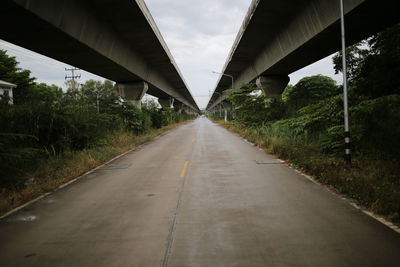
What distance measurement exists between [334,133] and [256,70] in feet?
44.7

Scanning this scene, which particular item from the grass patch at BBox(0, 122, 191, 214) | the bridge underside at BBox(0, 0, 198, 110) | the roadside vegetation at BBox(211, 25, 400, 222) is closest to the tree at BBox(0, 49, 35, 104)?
the bridge underside at BBox(0, 0, 198, 110)

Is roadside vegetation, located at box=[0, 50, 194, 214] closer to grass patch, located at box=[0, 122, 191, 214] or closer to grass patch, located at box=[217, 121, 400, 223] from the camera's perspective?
grass patch, located at box=[0, 122, 191, 214]

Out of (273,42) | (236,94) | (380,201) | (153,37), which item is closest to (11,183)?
(380,201)

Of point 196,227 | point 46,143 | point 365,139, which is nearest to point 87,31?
point 46,143

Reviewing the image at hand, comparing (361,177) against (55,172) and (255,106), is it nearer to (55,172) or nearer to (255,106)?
(55,172)

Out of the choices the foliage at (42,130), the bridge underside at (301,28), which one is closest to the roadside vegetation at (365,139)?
the bridge underside at (301,28)

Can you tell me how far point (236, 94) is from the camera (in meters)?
21.5

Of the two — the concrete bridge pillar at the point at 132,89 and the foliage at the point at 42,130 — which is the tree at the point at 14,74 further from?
the foliage at the point at 42,130

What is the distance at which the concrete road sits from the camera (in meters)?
3.63

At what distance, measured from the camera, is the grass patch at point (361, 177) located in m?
5.09

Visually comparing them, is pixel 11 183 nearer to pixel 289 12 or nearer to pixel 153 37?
pixel 153 37

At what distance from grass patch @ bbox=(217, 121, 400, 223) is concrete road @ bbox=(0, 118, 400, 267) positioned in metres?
0.40

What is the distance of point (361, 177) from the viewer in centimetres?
654

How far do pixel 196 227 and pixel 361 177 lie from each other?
14.4 feet
